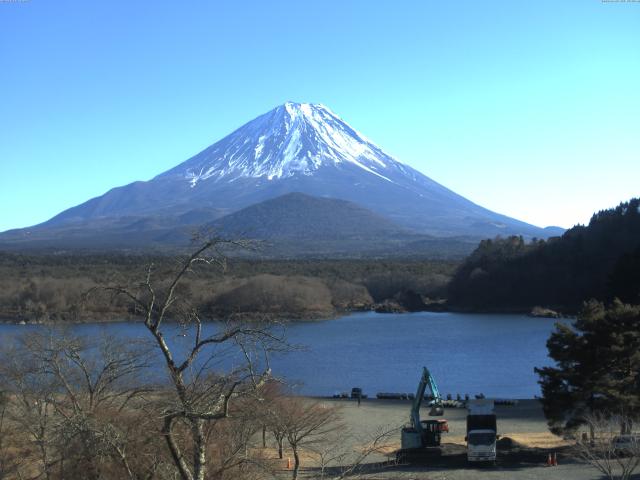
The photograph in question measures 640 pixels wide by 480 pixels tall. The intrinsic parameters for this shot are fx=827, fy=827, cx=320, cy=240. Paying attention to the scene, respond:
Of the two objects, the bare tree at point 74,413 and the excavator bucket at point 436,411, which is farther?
the excavator bucket at point 436,411

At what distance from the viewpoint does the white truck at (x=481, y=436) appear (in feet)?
42.1

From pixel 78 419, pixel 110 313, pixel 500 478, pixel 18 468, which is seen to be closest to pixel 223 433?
pixel 78 419

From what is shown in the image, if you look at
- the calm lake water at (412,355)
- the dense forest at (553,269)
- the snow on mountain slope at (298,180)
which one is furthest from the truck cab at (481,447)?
the snow on mountain slope at (298,180)

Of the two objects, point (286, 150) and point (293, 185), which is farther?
point (286, 150)

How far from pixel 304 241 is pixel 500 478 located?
9492cm

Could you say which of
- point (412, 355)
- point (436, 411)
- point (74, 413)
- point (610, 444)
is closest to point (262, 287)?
point (412, 355)

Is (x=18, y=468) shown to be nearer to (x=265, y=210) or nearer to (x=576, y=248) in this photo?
(x=576, y=248)

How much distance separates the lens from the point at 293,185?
13650cm

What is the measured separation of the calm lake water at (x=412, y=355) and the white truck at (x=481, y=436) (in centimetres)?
499

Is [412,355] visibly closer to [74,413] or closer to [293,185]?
[74,413]

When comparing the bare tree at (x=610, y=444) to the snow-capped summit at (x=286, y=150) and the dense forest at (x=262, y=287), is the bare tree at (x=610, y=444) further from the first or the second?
the snow-capped summit at (x=286, y=150)

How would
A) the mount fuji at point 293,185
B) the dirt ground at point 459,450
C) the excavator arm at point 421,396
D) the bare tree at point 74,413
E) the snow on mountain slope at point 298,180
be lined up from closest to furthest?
the bare tree at point 74,413, the dirt ground at point 459,450, the excavator arm at point 421,396, the mount fuji at point 293,185, the snow on mountain slope at point 298,180

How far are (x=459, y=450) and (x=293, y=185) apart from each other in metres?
123

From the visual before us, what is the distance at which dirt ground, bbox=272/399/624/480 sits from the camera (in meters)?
12.1
